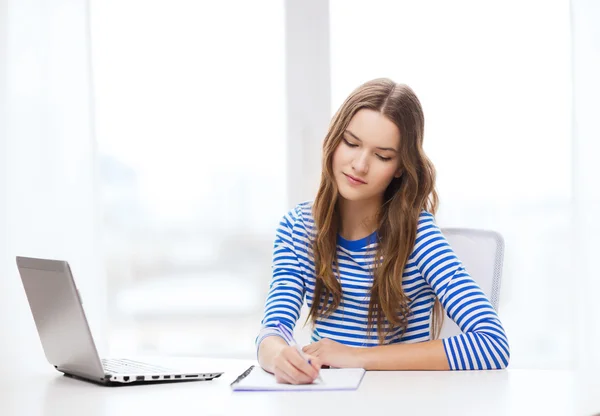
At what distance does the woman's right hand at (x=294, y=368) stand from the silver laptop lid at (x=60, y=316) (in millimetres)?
302

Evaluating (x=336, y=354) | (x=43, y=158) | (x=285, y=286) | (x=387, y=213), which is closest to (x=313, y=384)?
(x=336, y=354)

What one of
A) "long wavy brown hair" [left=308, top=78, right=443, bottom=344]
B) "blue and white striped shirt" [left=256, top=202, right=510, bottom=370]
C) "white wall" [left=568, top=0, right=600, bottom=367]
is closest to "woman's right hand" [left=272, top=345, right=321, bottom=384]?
"blue and white striped shirt" [left=256, top=202, right=510, bottom=370]

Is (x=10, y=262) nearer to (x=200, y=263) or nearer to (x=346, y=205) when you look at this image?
(x=200, y=263)

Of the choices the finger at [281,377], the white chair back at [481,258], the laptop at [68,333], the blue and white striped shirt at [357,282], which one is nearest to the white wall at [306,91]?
the blue and white striped shirt at [357,282]

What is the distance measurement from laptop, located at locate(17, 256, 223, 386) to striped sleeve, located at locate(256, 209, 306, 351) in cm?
31

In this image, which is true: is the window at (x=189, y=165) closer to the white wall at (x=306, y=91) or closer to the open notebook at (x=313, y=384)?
the white wall at (x=306, y=91)

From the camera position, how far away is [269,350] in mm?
1521

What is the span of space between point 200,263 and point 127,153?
1.71 ft

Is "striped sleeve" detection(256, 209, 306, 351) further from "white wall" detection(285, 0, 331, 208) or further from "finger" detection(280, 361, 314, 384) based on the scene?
"white wall" detection(285, 0, 331, 208)

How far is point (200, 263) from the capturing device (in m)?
3.19

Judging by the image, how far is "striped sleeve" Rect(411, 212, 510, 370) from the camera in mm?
1492

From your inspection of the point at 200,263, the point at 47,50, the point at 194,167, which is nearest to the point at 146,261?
the point at 200,263

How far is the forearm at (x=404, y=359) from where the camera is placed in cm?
147

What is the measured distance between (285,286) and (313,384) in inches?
19.8
